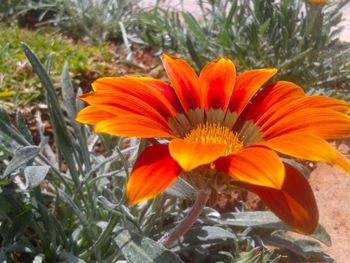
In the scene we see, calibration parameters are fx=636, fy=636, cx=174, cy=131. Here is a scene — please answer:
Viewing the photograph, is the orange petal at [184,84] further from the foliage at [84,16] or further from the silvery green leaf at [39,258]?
the foliage at [84,16]

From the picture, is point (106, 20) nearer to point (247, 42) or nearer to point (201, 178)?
point (247, 42)

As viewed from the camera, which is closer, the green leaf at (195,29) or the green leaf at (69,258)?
the green leaf at (69,258)

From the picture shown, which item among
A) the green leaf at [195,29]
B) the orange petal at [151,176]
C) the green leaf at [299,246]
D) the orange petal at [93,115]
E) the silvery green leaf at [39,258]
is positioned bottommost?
the green leaf at [299,246]

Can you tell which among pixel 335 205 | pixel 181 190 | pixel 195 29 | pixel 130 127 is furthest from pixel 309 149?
pixel 195 29

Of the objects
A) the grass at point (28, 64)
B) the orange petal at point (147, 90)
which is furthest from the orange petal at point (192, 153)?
the grass at point (28, 64)

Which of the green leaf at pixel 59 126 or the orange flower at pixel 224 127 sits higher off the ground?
the orange flower at pixel 224 127

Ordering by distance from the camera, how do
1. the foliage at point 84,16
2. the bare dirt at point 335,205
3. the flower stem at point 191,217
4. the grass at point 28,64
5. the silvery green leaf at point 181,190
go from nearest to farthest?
the flower stem at point 191,217, the silvery green leaf at point 181,190, the bare dirt at point 335,205, the grass at point 28,64, the foliage at point 84,16
